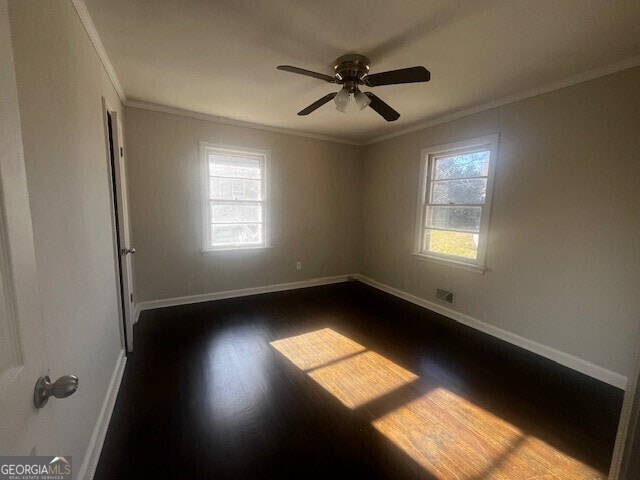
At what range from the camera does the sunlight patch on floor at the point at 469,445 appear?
142 centimetres

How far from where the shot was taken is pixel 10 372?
50cm

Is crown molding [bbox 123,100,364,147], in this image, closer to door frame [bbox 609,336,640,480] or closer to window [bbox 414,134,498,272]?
window [bbox 414,134,498,272]

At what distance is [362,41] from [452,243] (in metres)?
2.45

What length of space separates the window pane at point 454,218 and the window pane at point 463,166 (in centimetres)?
40

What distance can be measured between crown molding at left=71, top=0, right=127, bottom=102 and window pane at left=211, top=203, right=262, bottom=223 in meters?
1.60

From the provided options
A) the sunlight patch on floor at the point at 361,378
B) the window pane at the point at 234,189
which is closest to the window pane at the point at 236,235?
the window pane at the point at 234,189

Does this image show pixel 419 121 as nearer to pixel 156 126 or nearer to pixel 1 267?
pixel 156 126

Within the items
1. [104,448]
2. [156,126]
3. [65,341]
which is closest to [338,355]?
[104,448]

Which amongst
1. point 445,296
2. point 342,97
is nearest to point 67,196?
point 342,97

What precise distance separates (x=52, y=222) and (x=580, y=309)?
353 centimetres

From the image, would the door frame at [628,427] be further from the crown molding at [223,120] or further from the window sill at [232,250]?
the crown molding at [223,120]

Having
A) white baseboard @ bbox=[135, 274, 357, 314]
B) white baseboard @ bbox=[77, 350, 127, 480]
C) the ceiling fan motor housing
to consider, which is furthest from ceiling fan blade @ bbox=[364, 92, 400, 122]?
white baseboard @ bbox=[135, 274, 357, 314]

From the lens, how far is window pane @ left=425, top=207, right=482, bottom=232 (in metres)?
3.08

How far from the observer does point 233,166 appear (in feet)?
12.3
